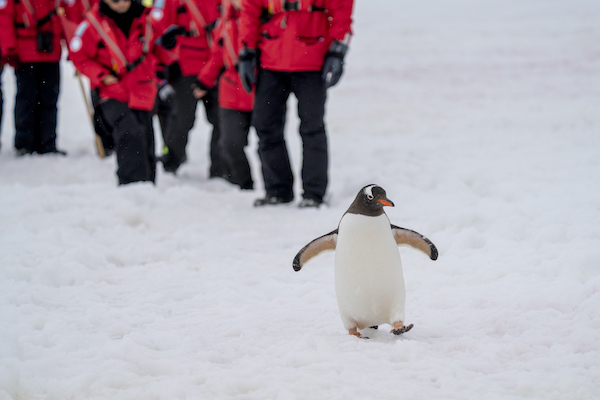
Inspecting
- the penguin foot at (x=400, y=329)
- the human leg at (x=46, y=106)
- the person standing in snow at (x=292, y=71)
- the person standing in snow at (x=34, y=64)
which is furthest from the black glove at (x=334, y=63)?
the human leg at (x=46, y=106)

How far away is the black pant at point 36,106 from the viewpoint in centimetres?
603

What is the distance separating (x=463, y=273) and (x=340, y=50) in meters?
1.90

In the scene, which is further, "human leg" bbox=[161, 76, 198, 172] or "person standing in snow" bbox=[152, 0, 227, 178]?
"human leg" bbox=[161, 76, 198, 172]

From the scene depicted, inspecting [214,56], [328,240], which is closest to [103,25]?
[214,56]

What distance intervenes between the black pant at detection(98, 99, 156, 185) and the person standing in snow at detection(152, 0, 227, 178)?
87 centimetres

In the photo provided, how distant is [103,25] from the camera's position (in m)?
4.41

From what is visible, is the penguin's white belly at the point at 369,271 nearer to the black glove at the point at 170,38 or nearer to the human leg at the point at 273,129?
the human leg at the point at 273,129

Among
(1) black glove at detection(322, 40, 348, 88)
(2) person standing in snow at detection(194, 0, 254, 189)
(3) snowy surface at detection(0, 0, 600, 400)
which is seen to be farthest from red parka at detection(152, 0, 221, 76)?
(1) black glove at detection(322, 40, 348, 88)

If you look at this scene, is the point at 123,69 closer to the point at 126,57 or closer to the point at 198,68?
the point at 126,57

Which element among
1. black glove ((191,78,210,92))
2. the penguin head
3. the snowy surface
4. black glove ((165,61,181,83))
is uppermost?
black glove ((165,61,181,83))

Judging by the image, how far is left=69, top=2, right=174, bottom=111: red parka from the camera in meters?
4.39

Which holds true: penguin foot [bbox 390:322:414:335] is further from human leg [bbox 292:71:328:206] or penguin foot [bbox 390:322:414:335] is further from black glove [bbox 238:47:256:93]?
black glove [bbox 238:47:256:93]

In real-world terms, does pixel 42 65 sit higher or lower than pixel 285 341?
higher

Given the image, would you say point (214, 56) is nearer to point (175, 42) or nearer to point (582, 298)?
point (175, 42)
